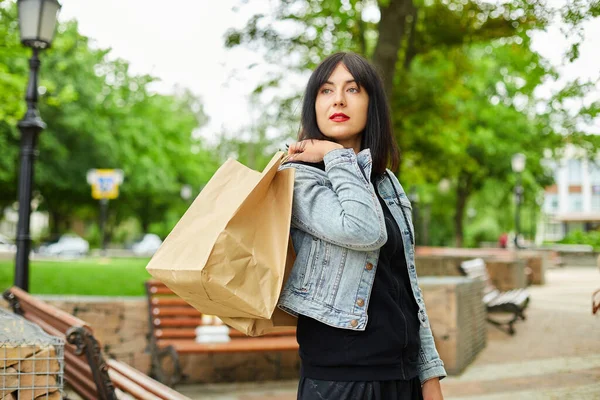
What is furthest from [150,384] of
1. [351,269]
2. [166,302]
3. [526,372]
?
[526,372]

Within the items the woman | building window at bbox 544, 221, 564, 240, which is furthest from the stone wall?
building window at bbox 544, 221, 564, 240

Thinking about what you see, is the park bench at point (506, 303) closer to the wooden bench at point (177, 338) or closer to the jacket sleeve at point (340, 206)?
the wooden bench at point (177, 338)

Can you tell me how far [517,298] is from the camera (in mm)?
10297

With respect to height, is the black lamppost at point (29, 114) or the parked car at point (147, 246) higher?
the black lamppost at point (29, 114)

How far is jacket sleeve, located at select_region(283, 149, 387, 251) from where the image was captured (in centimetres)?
186

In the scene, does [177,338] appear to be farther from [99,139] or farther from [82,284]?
[99,139]

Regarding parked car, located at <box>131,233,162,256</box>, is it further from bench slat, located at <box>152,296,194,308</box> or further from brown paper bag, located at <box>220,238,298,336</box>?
Result: brown paper bag, located at <box>220,238,298,336</box>

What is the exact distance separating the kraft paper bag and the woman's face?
0.28 m

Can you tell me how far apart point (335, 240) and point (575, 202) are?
285 feet

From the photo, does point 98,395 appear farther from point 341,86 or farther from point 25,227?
point 25,227

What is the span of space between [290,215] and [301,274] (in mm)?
191

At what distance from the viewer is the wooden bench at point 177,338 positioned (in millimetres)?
6035

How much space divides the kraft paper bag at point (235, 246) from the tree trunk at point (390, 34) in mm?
8434

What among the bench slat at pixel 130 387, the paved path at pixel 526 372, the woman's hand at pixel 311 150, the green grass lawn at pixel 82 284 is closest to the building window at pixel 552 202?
the green grass lawn at pixel 82 284
